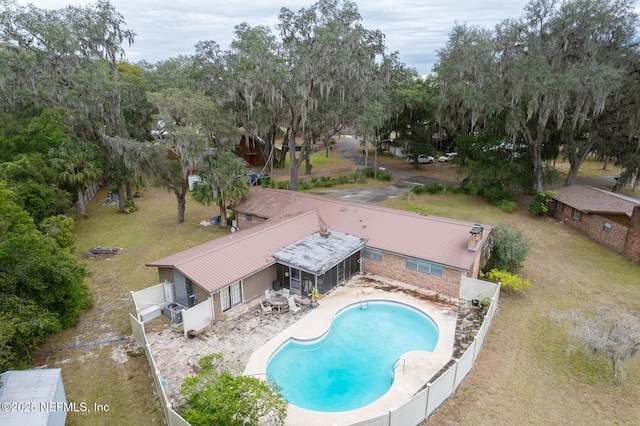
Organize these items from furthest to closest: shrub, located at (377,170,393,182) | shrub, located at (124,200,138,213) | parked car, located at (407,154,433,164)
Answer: parked car, located at (407,154,433,164) < shrub, located at (377,170,393,182) < shrub, located at (124,200,138,213)

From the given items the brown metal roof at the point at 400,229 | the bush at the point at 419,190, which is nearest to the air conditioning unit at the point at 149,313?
the brown metal roof at the point at 400,229

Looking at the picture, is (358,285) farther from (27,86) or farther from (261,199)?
(27,86)

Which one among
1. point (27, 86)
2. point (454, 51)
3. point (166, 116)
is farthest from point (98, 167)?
point (454, 51)

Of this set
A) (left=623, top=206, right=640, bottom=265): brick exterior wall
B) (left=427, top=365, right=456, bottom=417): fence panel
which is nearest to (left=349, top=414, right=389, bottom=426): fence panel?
(left=427, top=365, right=456, bottom=417): fence panel

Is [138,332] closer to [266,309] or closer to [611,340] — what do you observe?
[266,309]

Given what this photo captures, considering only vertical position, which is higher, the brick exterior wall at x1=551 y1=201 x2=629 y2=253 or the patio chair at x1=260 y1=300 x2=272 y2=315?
the brick exterior wall at x1=551 y1=201 x2=629 y2=253

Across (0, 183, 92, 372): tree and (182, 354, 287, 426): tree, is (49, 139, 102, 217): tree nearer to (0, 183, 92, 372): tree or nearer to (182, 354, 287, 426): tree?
(0, 183, 92, 372): tree
